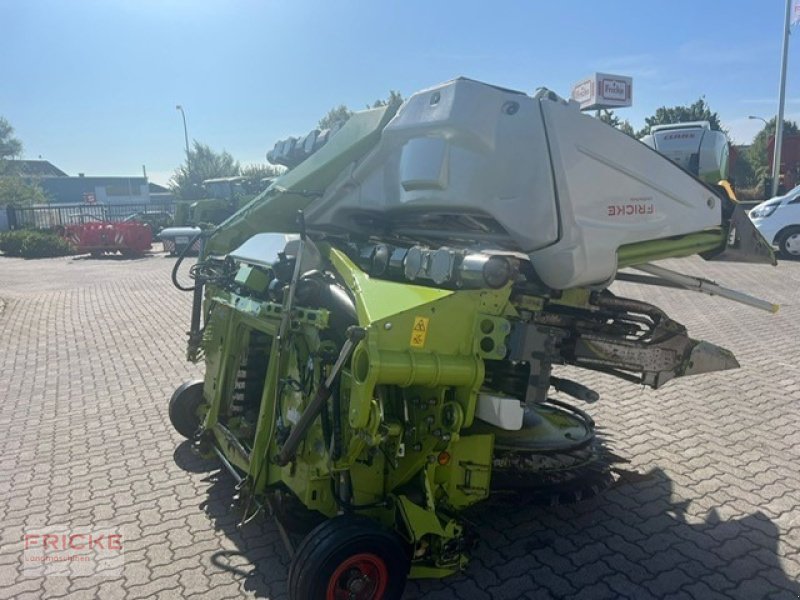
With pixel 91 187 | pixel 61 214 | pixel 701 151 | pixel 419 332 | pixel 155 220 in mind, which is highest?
pixel 91 187

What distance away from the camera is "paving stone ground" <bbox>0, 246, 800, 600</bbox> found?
334 cm

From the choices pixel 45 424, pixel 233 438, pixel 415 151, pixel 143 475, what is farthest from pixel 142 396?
pixel 415 151

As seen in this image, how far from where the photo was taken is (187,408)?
16.6ft

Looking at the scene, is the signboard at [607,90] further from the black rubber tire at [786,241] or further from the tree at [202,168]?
the tree at [202,168]

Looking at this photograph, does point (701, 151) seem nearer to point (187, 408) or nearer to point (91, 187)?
point (187, 408)

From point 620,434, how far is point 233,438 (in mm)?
2946

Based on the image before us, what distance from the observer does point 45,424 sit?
5703 millimetres

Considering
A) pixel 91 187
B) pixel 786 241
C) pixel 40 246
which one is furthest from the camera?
pixel 91 187

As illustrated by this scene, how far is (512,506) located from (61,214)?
33645mm

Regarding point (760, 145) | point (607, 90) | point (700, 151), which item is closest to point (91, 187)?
point (760, 145)

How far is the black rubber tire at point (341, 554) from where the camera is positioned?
2838mm

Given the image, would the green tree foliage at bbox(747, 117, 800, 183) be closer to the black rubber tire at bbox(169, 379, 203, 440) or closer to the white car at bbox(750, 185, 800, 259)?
the white car at bbox(750, 185, 800, 259)

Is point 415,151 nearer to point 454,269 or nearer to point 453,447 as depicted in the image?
point 454,269

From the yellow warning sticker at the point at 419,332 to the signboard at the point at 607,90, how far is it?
50.2 ft
